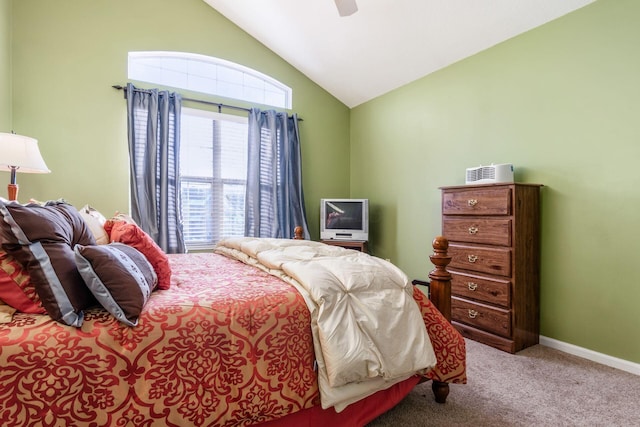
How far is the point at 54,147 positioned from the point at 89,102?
0.54m

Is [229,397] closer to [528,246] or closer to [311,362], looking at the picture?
[311,362]

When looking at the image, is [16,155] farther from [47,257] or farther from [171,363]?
[171,363]

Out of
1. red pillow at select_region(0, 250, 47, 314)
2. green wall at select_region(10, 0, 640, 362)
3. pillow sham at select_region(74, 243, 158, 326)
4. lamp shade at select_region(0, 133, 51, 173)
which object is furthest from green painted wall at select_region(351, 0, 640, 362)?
lamp shade at select_region(0, 133, 51, 173)

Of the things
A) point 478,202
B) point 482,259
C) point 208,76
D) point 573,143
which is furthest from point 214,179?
point 573,143

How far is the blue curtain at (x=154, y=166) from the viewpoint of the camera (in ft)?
10.9

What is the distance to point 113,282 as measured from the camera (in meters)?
1.07

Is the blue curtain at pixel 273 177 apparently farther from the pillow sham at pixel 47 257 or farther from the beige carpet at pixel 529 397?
the pillow sham at pixel 47 257

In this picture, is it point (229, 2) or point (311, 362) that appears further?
point (229, 2)

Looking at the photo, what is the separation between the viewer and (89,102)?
322 centimetres

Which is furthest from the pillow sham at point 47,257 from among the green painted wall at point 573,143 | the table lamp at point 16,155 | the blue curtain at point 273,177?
the green painted wall at point 573,143

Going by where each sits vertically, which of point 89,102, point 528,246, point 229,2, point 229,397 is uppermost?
point 229,2

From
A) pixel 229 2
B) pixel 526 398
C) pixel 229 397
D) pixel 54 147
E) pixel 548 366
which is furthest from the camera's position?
pixel 229 2

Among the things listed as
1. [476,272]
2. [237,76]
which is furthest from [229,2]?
[476,272]

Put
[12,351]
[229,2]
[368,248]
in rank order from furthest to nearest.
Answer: [368,248] → [229,2] → [12,351]
